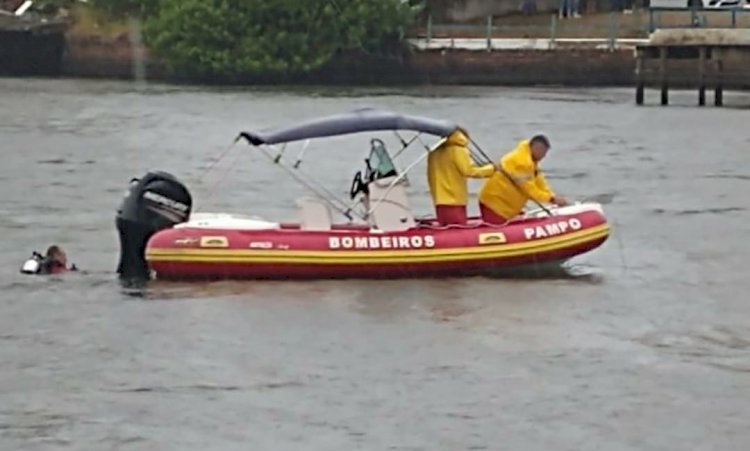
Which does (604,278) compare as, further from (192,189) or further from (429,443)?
(192,189)

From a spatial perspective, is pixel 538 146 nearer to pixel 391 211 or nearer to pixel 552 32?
pixel 391 211

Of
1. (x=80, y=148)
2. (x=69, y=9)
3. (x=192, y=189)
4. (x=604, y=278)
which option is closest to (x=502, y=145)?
(x=80, y=148)

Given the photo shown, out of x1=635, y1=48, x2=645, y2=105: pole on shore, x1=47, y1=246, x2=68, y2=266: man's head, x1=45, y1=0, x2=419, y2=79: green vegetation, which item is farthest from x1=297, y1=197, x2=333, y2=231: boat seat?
x1=45, y1=0, x2=419, y2=79: green vegetation

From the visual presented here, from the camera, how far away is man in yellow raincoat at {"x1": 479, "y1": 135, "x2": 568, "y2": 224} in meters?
26.3

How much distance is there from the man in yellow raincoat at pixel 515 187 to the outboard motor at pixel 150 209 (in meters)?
3.53

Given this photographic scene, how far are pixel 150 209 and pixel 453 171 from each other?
3.53 m

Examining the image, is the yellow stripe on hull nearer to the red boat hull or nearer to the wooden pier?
the red boat hull

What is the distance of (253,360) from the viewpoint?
21.9 meters

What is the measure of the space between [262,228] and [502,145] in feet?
85.3

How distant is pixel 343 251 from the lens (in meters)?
25.6

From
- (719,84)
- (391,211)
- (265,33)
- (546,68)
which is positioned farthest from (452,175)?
(265,33)

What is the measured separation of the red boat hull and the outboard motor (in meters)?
0.40

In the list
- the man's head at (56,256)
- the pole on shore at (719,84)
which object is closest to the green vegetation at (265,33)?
the pole on shore at (719,84)

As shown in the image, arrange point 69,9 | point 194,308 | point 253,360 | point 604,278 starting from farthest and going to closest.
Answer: point 69,9 → point 604,278 → point 194,308 → point 253,360
